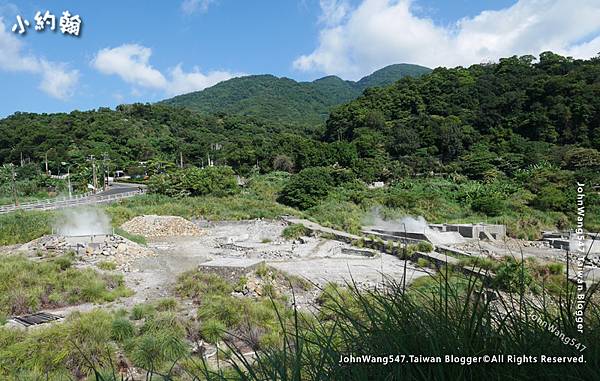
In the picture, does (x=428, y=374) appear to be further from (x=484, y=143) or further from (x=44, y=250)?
(x=484, y=143)

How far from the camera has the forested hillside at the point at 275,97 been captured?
107 m

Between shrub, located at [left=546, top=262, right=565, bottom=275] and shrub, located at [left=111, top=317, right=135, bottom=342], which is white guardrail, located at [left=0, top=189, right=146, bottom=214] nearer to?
shrub, located at [left=111, top=317, right=135, bottom=342]

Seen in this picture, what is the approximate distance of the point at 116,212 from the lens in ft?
81.3

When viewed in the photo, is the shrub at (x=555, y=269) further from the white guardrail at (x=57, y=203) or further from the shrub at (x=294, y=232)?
the white guardrail at (x=57, y=203)

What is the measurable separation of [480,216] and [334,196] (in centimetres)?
973

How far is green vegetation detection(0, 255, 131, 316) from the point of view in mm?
9719

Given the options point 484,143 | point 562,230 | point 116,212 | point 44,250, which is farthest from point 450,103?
point 44,250

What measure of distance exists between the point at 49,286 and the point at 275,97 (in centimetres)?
11599

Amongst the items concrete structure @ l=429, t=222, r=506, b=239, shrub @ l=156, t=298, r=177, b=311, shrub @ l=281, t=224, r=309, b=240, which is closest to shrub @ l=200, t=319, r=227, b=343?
shrub @ l=156, t=298, r=177, b=311

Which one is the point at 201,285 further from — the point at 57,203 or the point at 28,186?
the point at 28,186

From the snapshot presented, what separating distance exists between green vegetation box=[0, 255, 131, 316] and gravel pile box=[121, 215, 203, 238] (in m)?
8.42

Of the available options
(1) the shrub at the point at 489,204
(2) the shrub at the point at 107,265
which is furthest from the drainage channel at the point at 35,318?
(1) the shrub at the point at 489,204

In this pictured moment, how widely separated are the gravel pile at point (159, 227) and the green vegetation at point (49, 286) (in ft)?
27.6

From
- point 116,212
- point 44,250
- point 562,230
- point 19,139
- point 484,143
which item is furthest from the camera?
point 19,139
